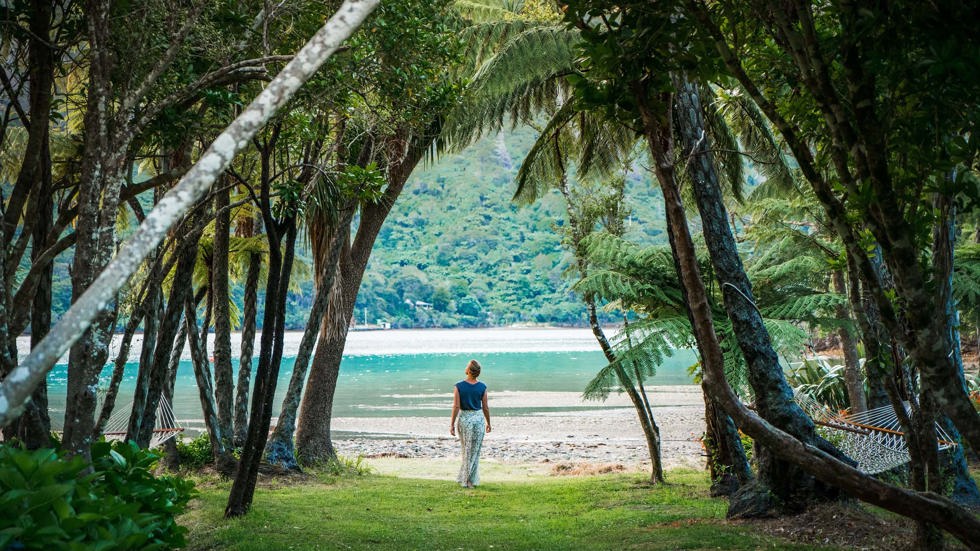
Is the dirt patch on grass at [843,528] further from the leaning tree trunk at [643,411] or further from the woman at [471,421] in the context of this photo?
the woman at [471,421]

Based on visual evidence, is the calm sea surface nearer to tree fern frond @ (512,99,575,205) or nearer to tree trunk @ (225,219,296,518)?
tree fern frond @ (512,99,575,205)

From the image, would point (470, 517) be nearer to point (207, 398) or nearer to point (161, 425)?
point (207, 398)

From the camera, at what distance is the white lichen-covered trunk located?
2252 mm

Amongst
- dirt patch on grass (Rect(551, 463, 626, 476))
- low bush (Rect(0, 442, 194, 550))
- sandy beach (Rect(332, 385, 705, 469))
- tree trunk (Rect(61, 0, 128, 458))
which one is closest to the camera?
low bush (Rect(0, 442, 194, 550))

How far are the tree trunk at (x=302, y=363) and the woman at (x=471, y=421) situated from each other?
5.72 feet

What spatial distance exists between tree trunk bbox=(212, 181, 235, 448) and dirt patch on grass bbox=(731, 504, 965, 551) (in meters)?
5.78

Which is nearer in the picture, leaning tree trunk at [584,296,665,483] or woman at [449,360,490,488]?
leaning tree trunk at [584,296,665,483]

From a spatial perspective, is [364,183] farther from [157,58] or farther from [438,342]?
[438,342]

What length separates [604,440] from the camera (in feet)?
56.2

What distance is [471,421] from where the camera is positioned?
9.08 metres

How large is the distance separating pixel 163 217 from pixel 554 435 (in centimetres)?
1639

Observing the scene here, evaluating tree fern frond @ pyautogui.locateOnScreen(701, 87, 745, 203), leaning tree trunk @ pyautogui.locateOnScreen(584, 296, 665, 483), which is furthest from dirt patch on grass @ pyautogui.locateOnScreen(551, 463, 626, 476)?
tree fern frond @ pyautogui.locateOnScreen(701, 87, 745, 203)

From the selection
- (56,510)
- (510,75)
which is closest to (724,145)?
(510,75)

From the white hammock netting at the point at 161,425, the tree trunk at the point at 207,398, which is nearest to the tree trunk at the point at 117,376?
the white hammock netting at the point at 161,425
